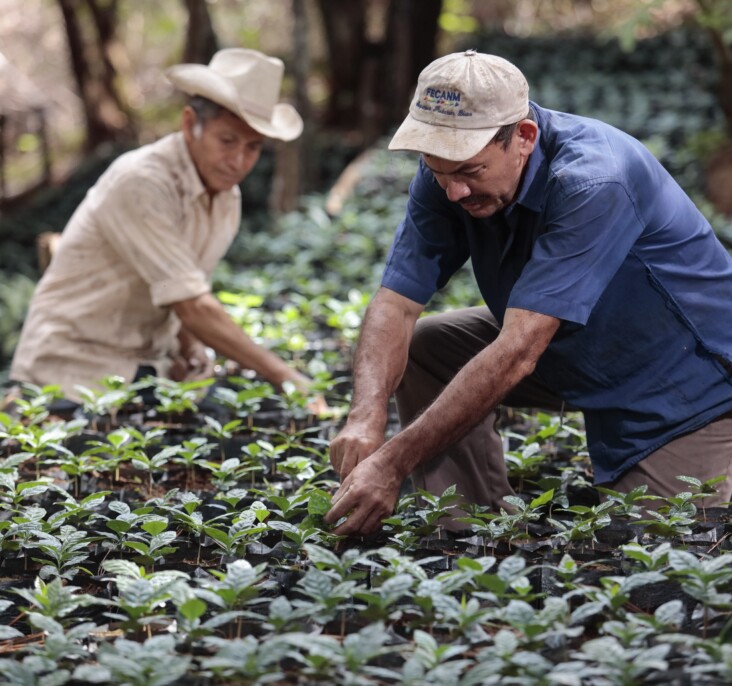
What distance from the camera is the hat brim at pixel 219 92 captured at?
15.3 ft

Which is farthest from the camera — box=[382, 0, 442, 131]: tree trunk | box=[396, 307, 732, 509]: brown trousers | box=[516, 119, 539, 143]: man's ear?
box=[382, 0, 442, 131]: tree trunk

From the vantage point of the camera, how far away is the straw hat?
185 inches

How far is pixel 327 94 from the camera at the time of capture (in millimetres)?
15930

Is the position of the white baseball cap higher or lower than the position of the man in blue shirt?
higher

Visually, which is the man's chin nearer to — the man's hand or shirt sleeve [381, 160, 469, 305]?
shirt sleeve [381, 160, 469, 305]

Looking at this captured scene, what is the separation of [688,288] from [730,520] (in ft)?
2.36

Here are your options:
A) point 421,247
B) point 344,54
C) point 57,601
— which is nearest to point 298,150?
point 344,54

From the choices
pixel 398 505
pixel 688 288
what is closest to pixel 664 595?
pixel 398 505

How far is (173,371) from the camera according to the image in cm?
519

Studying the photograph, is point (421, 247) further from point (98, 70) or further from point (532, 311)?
point (98, 70)

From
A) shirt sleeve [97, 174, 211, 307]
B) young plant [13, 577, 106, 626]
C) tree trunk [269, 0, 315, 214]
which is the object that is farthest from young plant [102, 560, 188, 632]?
tree trunk [269, 0, 315, 214]

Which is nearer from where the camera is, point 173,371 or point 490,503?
point 490,503

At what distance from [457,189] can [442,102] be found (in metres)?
0.24

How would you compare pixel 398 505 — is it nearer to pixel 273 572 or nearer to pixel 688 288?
pixel 273 572
